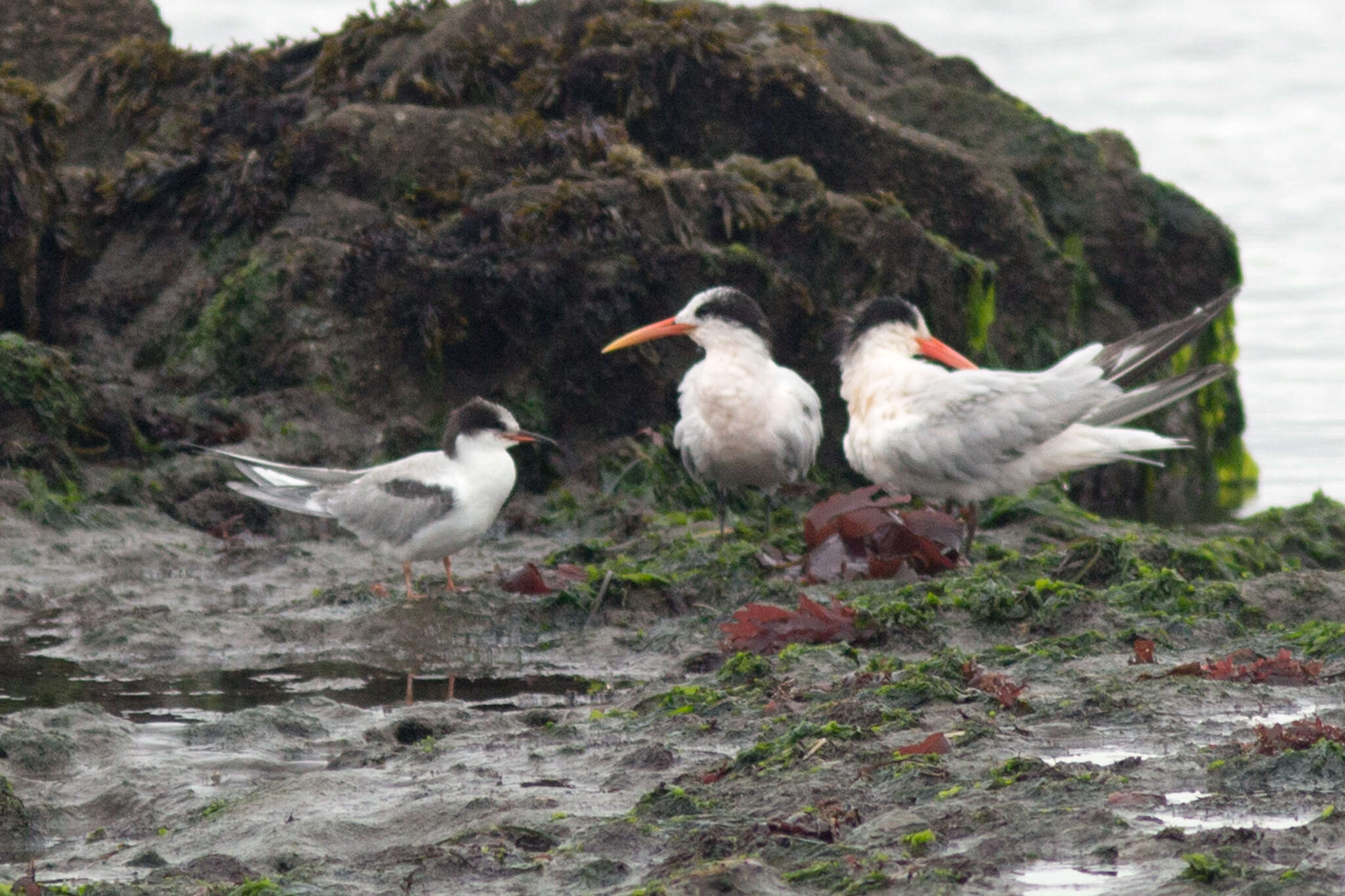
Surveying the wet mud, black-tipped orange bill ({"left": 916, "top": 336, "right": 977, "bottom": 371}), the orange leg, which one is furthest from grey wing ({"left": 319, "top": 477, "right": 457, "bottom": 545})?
black-tipped orange bill ({"left": 916, "top": 336, "right": 977, "bottom": 371})

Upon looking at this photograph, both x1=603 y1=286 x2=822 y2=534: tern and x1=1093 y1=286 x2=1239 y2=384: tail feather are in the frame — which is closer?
x1=1093 y1=286 x2=1239 y2=384: tail feather

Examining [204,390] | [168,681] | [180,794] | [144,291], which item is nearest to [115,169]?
[144,291]

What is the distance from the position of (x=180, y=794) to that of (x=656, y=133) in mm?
9022

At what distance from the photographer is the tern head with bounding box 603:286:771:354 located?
9422 millimetres

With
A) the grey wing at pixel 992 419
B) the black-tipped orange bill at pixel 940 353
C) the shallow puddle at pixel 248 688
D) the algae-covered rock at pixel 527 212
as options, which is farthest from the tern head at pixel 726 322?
the shallow puddle at pixel 248 688

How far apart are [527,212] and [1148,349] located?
4738 mm

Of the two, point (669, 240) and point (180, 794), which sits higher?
point (669, 240)

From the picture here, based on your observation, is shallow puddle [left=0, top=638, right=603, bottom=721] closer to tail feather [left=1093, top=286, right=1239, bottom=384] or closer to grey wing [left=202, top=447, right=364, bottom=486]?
grey wing [left=202, top=447, right=364, bottom=486]

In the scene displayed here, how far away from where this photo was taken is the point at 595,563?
8.69 m

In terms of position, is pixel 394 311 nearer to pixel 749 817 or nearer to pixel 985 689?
pixel 985 689

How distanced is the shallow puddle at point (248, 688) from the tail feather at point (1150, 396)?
341 centimetres

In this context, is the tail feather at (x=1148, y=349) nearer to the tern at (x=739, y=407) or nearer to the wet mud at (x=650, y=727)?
the wet mud at (x=650, y=727)

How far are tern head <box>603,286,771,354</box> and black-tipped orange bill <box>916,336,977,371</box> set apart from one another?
0.96 m

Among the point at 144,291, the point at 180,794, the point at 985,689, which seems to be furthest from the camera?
the point at 144,291
